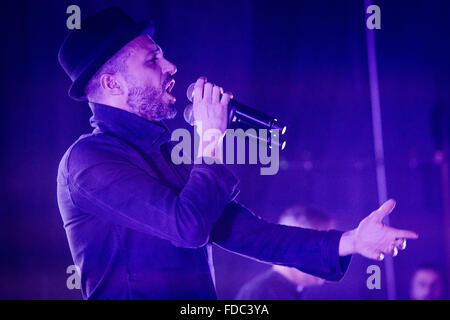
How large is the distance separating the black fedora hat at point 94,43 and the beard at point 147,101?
0.12 meters

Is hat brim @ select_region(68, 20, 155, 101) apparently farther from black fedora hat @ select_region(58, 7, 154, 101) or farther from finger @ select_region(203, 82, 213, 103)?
finger @ select_region(203, 82, 213, 103)

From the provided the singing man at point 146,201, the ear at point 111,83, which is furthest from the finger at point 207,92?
the ear at point 111,83

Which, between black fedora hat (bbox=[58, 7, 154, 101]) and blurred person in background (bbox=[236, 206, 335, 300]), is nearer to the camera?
black fedora hat (bbox=[58, 7, 154, 101])

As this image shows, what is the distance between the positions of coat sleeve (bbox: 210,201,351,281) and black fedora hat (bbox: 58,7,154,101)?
593 mm

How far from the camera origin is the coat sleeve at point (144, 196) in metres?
1.19

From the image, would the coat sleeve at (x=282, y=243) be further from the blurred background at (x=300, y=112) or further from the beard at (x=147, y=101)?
the blurred background at (x=300, y=112)

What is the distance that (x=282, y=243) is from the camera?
57.8 inches

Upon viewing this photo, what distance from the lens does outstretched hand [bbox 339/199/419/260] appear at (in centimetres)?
130

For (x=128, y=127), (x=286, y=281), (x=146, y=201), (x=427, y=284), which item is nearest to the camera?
(x=146, y=201)

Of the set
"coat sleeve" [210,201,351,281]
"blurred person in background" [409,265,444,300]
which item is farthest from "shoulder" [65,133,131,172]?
"blurred person in background" [409,265,444,300]

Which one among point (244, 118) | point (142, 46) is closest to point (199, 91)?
point (244, 118)

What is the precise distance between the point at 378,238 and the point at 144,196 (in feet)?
2.04

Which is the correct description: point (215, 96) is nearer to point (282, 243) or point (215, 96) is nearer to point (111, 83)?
point (111, 83)

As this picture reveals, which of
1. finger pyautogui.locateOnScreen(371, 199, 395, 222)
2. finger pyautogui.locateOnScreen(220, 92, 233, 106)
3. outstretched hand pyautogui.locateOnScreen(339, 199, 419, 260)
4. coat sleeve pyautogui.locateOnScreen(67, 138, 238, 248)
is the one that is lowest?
outstretched hand pyautogui.locateOnScreen(339, 199, 419, 260)
